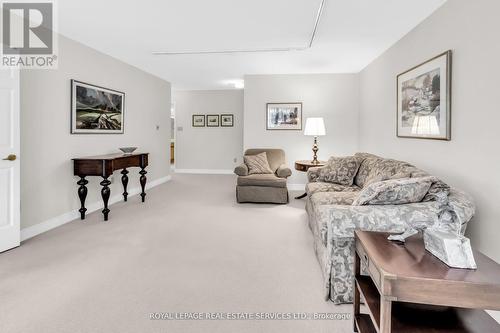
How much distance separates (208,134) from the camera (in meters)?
8.49

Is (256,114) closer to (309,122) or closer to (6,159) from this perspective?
(309,122)

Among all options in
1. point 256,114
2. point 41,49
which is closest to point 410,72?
point 256,114

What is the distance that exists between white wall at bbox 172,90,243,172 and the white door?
5.70m

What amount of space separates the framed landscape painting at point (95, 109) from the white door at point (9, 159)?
1.01 metres

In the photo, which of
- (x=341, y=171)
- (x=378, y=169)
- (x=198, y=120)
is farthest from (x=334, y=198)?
(x=198, y=120)

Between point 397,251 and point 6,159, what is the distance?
338 cm

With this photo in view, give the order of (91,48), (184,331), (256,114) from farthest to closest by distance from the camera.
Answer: (256,114) → (91,48) → (184,331)

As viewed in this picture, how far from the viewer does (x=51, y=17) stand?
318 centimetres

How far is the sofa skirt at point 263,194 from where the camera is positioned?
4785mm

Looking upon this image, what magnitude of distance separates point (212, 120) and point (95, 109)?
14.1 feet

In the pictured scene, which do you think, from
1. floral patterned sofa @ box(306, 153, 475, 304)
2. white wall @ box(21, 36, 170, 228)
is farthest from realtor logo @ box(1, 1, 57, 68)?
floral patterned sofa @ box(306, 153, 475, 304)

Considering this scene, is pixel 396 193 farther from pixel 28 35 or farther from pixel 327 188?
pixel 28 35

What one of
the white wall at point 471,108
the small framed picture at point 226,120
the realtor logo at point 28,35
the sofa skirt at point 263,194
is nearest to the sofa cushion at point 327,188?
the white wall at point 471,108

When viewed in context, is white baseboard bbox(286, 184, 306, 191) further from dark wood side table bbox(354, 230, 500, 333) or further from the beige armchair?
dark wood side table bbox(354, 230, 500, 333)
